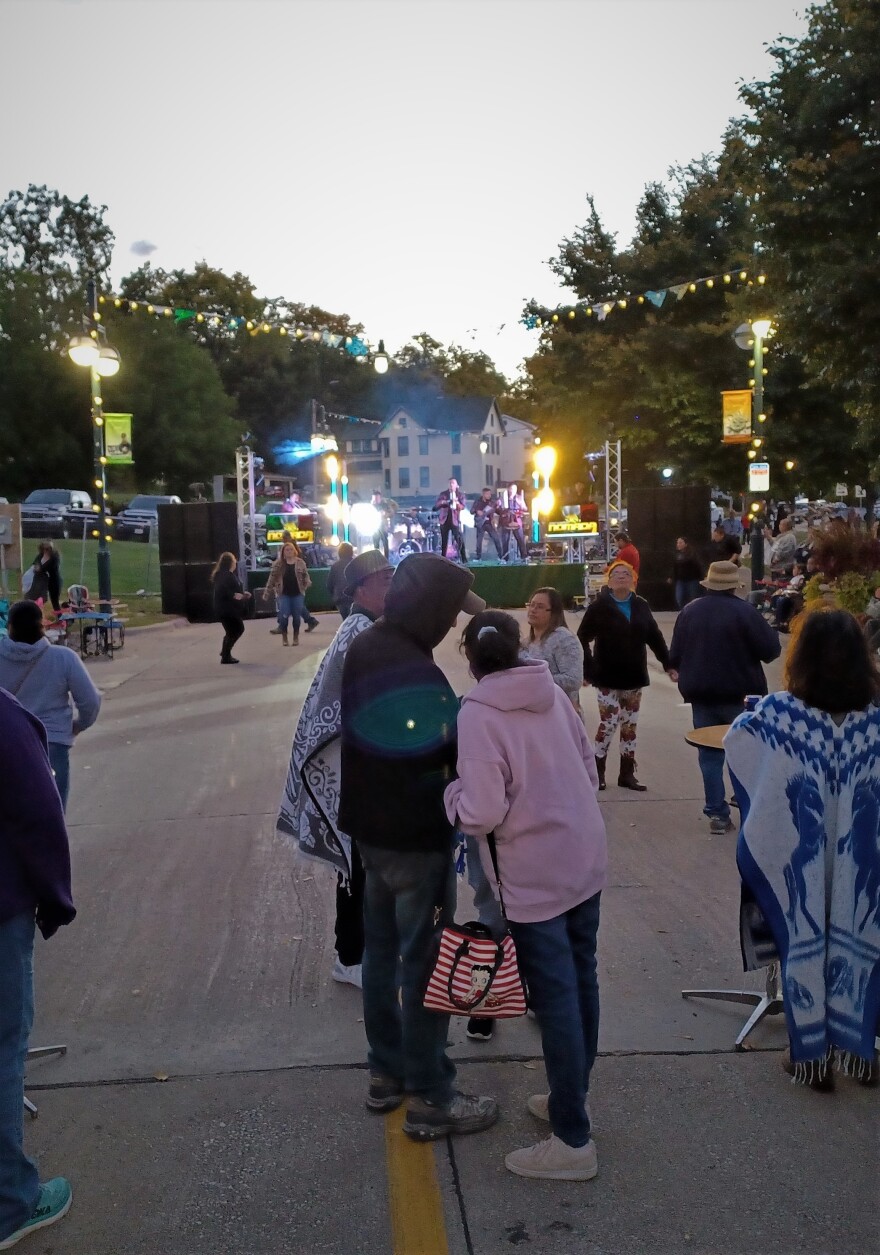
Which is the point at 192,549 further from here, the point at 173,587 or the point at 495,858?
the point at 495,858

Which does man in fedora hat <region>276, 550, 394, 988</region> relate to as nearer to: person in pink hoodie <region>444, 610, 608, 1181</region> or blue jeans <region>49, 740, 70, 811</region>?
person in pink hoodie <region>444, 610, 608, 1181</region>

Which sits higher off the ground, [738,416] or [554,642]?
[738,416]

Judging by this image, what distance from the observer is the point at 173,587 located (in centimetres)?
2738

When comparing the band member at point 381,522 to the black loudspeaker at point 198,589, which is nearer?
the black loudspeaker at point 198,589

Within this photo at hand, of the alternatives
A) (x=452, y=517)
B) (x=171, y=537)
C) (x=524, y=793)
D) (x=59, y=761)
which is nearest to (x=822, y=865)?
(x=524, y=793)

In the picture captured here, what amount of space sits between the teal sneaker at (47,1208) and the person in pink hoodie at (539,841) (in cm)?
130

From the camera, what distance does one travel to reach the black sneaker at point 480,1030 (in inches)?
181

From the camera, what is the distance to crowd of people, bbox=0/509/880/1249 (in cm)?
340

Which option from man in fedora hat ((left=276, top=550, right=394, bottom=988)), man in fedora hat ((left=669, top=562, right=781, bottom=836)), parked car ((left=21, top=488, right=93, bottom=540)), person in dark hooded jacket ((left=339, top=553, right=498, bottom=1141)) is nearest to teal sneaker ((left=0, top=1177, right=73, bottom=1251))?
person in dark hooded jacket ((left=339, top=553, right=498, bottom=1141))

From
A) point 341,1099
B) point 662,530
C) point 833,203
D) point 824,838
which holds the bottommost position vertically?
point 341,1099

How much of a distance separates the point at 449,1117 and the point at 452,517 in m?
26.5

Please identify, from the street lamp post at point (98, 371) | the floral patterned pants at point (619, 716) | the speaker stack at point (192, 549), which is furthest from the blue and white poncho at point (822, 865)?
the speaker stack at point (192, 549)

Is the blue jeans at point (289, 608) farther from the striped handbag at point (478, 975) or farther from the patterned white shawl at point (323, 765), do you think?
the striped handbag at point (478, 975)

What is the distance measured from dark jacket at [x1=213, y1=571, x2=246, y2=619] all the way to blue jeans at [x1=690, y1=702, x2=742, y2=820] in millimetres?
10781
